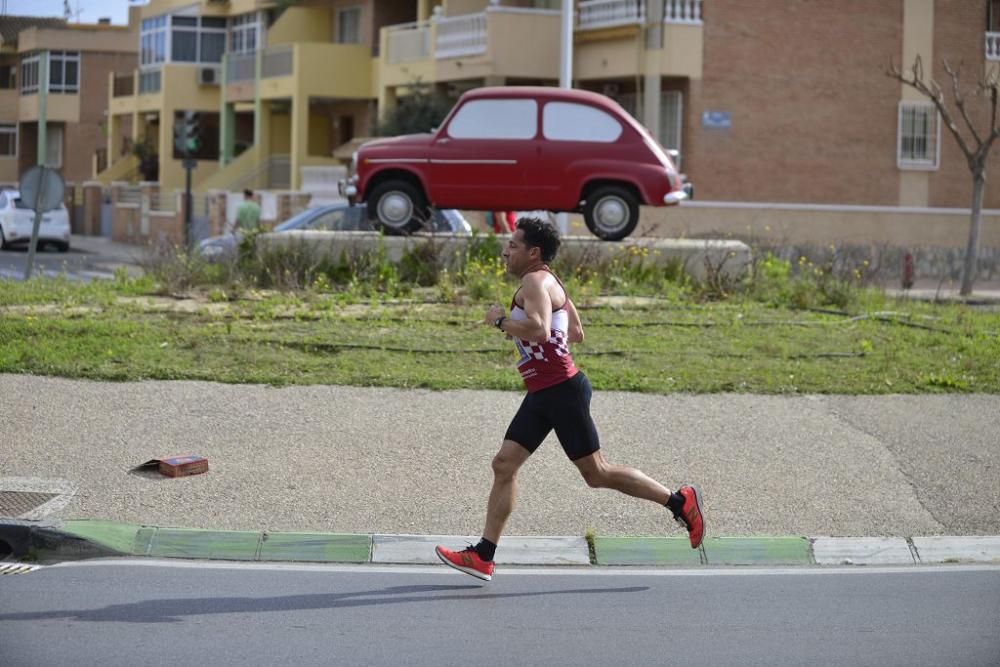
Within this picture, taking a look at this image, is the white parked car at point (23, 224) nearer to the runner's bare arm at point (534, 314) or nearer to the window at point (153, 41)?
the window at point (153, 41)

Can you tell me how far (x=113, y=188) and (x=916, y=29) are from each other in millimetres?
28874

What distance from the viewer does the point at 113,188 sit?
172 ft

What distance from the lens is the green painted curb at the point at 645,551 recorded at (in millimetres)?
8500

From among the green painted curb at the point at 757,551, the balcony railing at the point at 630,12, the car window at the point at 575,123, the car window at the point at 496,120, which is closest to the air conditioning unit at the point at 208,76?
the balcony railing at the point at 630,12

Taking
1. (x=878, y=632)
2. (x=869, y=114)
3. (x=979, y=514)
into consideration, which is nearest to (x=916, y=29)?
(x=869, y=114)

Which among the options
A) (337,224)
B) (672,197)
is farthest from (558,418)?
(337,224)

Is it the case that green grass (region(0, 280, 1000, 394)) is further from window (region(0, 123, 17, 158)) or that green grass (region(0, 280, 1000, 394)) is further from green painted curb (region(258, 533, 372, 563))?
window (region(0, 123, 17, 158))

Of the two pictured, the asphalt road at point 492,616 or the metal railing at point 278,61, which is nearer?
the asphalt road at point 492,616

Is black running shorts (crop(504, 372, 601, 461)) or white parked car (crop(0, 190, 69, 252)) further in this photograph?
white parked car (crop(0, 190, 69, 252))

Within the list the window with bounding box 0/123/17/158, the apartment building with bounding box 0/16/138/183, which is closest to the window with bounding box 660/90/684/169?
the apartment building with bounding box 0/16/138/183

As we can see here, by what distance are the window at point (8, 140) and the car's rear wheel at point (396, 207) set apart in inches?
2290

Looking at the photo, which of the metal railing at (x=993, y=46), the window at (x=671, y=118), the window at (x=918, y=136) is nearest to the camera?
the window at (x=671, y=118)

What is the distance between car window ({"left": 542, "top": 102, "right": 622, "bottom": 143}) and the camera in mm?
18406

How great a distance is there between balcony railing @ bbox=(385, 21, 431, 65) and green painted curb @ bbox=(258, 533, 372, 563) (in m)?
31.7
